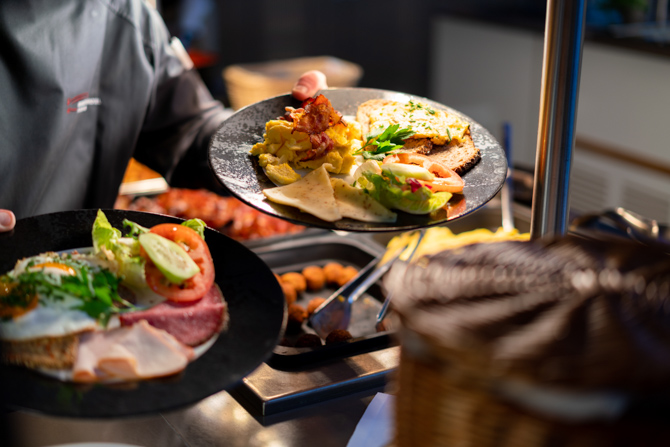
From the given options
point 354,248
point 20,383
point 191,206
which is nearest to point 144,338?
point 20,383

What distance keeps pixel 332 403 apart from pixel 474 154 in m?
0.49

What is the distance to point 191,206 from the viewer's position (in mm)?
2438

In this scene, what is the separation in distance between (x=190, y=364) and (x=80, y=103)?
3.76 ft

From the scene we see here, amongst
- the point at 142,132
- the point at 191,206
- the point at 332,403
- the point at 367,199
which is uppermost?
the point at 367,199

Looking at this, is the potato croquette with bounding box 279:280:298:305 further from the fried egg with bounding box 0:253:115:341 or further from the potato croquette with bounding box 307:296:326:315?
the fried egg with bounding box 0:253:115:341

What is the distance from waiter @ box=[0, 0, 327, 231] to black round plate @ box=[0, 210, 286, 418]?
0.50 metres

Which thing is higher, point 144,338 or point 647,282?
point 647,282

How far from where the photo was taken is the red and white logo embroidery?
1660 mm

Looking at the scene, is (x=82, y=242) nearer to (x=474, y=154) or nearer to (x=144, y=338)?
(x=144, y=338)

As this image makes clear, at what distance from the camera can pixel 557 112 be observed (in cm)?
93

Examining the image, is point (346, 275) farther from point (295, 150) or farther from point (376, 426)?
point (376, 426)

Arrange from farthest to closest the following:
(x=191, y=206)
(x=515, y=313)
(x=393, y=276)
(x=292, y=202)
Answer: (x=191, y=206) < (x=393, y=276) < (x=292, y=202) < (x=515, y=313)

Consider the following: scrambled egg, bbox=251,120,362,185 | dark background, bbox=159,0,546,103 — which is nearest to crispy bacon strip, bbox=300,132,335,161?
scrambled egg, bbox=251,120,362,185

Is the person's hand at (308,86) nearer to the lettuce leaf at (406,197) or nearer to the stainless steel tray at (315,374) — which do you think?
the lettuce leaf at (406,197)
